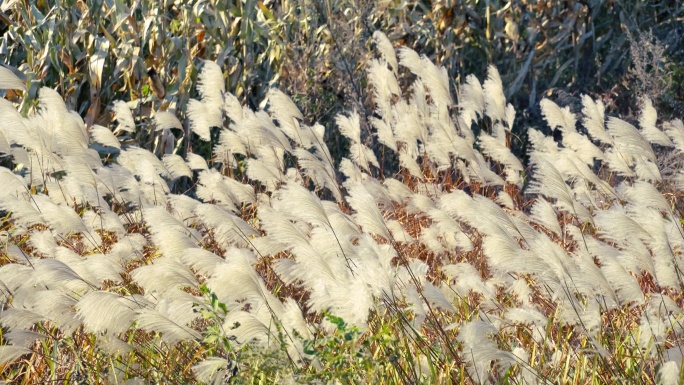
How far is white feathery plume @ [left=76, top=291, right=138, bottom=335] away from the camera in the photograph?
2.42 metres

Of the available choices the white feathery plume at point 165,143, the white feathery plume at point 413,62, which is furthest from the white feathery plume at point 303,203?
the white feathery plume at point 165,143

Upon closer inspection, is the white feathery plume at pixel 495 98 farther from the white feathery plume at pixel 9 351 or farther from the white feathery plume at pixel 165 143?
the white feathery plume at pixel 9 351

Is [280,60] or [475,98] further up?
[475,98]

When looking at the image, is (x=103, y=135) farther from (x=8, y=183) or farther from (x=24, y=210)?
(x=24, y=210)

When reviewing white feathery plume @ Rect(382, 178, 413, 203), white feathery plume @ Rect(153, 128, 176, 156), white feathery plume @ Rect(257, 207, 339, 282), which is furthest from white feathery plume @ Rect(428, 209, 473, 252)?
white feathery plume @ Rect(153, 128, 176, 156)

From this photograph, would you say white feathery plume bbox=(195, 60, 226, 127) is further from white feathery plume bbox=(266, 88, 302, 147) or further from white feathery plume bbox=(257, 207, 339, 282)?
white feathery plume bbox=(257, 207, 339, 282)

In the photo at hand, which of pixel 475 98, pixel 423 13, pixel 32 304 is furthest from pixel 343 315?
pixel 423 13

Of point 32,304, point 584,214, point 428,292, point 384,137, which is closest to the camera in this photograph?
point 428,292

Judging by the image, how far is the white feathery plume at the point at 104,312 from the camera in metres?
2.42

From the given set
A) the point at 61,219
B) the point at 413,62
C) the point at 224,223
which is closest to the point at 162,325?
the point at 224,223

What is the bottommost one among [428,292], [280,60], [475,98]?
[280,60]

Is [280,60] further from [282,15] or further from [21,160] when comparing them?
[21,160]

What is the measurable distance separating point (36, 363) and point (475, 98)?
2668 millimetres

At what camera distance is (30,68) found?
5.31 m
